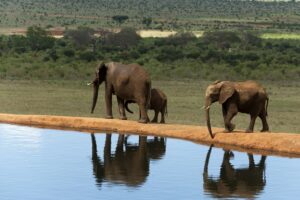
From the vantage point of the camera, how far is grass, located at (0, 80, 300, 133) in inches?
1201

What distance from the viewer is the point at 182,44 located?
85.0 meters

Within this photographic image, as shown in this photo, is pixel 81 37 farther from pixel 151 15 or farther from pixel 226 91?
pixel 226 91

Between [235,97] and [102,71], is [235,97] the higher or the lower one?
the higher one

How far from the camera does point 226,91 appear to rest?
77.8 ft

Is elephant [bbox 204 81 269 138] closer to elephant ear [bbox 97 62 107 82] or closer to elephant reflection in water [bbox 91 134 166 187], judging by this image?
elephant reflection in water [bbox 91 134 166 187]

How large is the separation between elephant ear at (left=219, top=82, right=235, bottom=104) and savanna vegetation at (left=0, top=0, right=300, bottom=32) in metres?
92.6

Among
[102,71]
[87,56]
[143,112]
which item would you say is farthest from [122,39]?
[143,112]

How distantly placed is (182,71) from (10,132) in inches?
1079

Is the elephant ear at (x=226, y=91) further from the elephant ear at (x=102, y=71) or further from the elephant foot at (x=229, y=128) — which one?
the elephant ear at (x=102, y=71)

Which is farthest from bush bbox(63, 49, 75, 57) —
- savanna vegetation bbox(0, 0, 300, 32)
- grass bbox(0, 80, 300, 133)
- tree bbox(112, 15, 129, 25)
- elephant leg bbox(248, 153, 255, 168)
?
tree bbox(112, 15, 129, 25)

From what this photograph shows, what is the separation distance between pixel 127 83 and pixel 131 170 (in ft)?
24.0

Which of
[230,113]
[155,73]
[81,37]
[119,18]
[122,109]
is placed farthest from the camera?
[119,18]

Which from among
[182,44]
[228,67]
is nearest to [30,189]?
[228,67]

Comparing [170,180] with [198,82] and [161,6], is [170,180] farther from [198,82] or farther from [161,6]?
[161,6]
